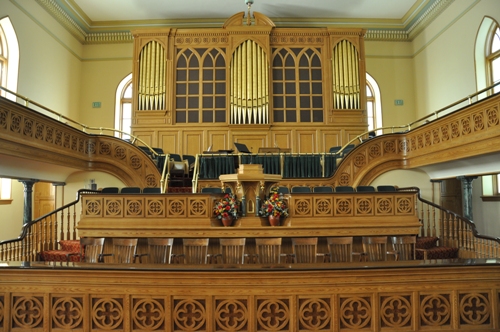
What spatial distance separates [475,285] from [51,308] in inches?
139

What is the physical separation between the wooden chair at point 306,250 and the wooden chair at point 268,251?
0.30 m

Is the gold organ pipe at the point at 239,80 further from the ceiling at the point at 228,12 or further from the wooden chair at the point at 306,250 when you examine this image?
the wooden chair at the point at 306,250

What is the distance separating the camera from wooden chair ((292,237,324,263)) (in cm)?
605

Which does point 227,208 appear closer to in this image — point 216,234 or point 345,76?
point 216,234

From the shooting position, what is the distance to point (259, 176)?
6875 millimetres

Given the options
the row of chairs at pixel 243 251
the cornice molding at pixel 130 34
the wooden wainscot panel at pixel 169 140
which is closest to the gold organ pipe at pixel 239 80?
the cornice molding at pixel 130 34

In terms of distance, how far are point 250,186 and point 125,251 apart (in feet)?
7.74

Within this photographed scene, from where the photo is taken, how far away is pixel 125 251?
21.6 ft

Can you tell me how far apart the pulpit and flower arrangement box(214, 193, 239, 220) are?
16cm

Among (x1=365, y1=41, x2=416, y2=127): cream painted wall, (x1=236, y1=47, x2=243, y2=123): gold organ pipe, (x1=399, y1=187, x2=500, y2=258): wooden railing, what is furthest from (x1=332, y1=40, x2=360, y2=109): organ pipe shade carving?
(x1=399, y1=187, x2=500, y2=258): wooden railing

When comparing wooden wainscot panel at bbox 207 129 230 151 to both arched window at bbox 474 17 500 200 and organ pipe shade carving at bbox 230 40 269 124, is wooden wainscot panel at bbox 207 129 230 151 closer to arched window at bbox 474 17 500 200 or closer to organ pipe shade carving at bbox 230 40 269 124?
organ pipe shade carving at bbox 230 40 269 124

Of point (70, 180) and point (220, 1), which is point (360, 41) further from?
point (70, 180)

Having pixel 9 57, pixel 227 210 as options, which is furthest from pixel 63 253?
pixel 9 57

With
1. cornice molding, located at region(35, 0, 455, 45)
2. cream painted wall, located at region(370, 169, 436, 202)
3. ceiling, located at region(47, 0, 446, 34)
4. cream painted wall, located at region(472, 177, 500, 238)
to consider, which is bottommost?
cream painted wall, located at region(472, 177, 500, 238)
